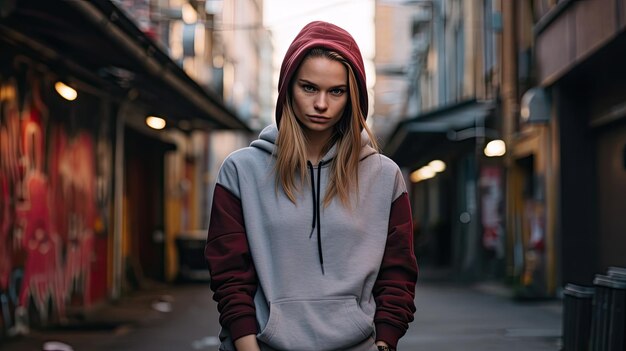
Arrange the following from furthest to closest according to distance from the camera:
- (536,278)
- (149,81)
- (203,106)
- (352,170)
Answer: (536,278)
(203,106)
(149,81)
(352,170)

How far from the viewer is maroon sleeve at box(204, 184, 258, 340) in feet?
9.35

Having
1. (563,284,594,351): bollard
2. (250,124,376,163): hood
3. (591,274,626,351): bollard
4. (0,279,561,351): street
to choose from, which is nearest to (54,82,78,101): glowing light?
(0,279,561,351): street

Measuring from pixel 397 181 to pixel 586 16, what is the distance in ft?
38.4

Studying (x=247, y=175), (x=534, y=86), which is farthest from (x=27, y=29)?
(x=534, y=86)

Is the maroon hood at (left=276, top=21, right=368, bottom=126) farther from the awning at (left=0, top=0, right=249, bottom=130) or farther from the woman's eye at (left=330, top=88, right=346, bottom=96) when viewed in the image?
the awning at (left=0, top=0, right=249, bottom=130)

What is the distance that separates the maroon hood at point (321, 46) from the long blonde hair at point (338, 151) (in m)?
0.02

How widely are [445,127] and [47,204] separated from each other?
450 inches

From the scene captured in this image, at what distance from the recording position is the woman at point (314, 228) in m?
2.85

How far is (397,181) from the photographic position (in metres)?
3.06

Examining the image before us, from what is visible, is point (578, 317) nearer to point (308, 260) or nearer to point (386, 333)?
point (386, 333)

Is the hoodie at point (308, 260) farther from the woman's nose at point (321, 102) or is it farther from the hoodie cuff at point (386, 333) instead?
the woman's nose at point (321, 102)

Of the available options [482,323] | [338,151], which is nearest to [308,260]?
[338,151]

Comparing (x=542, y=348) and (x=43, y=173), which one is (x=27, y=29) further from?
(x=542, y=348)

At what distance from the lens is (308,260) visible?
9.50 ft
